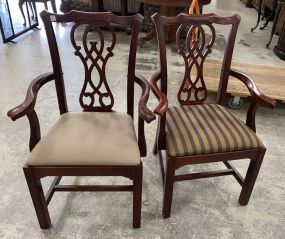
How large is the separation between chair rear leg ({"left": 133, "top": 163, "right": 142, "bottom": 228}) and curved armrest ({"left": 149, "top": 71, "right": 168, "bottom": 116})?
26 centimetres

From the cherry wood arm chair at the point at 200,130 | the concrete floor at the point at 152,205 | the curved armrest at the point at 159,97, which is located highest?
the curved armrest at the point at 159,97

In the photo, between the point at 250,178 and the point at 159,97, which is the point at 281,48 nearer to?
the point at 250,178

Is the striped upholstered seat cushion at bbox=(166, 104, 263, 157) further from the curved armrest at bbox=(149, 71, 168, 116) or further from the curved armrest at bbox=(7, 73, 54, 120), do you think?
the curved armrest at bbox=(7, 73, 54, 120)

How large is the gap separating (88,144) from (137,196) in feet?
1.16

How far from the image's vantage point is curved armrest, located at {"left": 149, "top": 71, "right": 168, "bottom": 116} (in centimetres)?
119

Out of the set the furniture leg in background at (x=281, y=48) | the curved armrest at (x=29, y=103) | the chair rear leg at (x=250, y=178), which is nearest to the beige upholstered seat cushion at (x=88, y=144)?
the curved armrest at (x=29, y=103)

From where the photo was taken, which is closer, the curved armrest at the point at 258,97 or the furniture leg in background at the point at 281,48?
the curved armrest at the point at 258,97

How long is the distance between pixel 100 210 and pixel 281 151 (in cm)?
141

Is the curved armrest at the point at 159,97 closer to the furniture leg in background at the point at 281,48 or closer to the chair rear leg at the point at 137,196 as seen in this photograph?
the chair rear leg at the point at 137,196

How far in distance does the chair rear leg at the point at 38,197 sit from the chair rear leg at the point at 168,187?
607 mm

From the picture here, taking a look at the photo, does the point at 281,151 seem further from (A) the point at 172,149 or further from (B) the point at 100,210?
(B) the point at 100,210

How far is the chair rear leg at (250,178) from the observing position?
4.51 feet

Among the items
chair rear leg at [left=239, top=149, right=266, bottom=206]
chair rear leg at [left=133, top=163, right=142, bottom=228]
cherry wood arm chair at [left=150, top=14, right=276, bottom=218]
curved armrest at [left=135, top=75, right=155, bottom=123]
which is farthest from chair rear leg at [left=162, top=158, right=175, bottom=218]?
chair rear leg at [left=239, top=149, right=266, bottom=206]

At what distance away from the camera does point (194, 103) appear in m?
1.65
